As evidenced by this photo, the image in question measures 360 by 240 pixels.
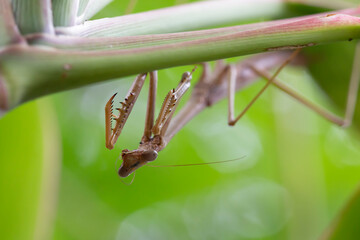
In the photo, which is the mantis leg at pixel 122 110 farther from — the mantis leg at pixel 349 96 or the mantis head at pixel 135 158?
the mantis leg at pixel 349 96

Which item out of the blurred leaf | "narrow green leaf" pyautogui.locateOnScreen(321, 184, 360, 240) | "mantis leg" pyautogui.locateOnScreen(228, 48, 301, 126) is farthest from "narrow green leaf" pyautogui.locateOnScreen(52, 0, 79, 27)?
"narrow green leaf" pyautogui.locateOnScreen(321, 184, 360, 240)

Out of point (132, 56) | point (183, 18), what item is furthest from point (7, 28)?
point (183, 18)

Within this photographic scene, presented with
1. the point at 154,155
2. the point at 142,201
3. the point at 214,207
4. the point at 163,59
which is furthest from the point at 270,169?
the point at 163,59

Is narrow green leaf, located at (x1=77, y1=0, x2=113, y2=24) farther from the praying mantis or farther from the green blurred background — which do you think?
the green blurred background

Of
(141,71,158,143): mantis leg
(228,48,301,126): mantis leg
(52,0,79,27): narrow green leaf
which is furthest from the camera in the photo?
(228,48,301,126): mantis leg

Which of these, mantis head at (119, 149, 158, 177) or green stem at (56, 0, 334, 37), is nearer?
green stem at (56, 0, 334, 37)

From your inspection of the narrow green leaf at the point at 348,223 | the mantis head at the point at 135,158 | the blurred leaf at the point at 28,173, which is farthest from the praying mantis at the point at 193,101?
the narrow green leaf at the point at 348,223

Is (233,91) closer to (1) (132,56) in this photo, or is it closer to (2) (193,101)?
(2) (193,101)
